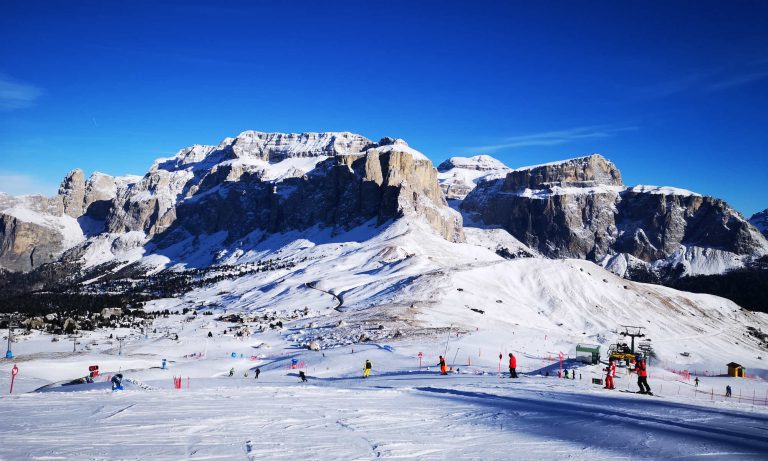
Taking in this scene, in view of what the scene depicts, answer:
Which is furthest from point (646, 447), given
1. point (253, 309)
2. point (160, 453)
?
point (253, 309)

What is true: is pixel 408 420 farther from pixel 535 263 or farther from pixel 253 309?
pixel 535 263

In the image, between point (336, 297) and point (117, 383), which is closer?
point (117, 383)

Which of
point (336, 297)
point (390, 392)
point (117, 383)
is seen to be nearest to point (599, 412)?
point (390, 392)

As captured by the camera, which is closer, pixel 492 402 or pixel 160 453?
pixel 160 453

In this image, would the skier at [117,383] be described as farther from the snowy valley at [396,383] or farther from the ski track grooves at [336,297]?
the ski track grooves at [336,297]

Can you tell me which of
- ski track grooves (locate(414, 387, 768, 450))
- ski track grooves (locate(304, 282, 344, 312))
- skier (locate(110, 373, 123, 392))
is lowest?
skier (locate(110, 373, 123, 392))

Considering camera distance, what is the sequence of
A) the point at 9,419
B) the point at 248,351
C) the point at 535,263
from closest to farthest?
1. the point at 9,419
2. the point at 248,351
3. the point at 535,263

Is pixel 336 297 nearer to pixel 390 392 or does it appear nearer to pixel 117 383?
pixel 117 383

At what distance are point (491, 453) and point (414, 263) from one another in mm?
149497

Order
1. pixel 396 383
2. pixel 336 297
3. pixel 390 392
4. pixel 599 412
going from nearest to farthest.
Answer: pixel 599 412 < pixel 390 392 < pixel 396 383 < pixel 336 297

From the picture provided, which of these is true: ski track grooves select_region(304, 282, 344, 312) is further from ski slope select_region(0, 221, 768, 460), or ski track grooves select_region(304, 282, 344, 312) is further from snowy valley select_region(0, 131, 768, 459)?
ski slope select_region(0, 221, 768, 460)

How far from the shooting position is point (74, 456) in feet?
35.3

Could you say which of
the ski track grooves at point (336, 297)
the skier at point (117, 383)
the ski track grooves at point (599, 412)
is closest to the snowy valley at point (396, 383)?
the ski track grooves at point (599, 412)

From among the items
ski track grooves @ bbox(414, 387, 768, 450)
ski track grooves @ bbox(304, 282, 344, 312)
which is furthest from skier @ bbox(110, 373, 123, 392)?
ski track grooves @ bbox(304, 282, 344, 312)
